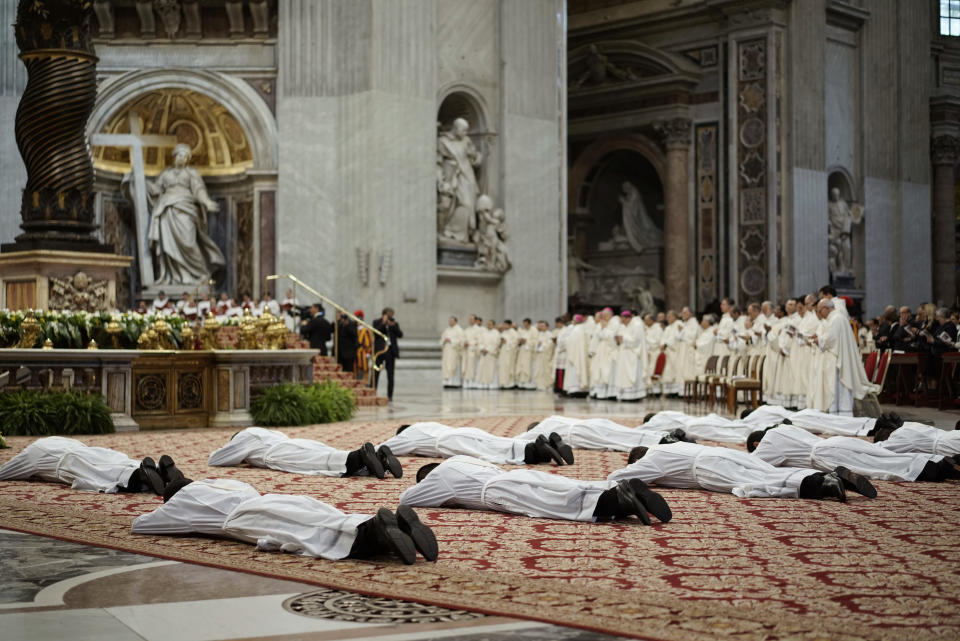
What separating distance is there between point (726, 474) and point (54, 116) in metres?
7.83

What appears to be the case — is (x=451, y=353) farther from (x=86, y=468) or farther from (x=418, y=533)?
(x=418, y=533)

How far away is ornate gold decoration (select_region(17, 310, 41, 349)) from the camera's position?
11062mm

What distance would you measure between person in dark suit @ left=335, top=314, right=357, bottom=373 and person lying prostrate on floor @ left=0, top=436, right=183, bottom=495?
9.47 metres

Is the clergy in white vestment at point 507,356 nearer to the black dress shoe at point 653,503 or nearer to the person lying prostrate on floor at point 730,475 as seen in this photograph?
the person lying prostrate on floor at point 730,475

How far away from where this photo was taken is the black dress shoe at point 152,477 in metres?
6.79

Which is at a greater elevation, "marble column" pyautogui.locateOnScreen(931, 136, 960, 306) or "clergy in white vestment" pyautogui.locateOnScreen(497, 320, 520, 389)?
"marble column" pyautogui.locateOnScreen(931, 136, 960, 306)

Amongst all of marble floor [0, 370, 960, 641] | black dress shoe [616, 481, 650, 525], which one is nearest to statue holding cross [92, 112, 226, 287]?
marble floor [0, 370, 960, 641]

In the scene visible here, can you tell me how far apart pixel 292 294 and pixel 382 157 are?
292 centimetres

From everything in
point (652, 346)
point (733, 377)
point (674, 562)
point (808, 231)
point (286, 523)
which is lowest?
point (674, 562)

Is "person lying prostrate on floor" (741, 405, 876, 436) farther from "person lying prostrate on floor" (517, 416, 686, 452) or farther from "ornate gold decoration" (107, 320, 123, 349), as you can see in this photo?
"ornate gold decoration" (107, 320, 123, 349)

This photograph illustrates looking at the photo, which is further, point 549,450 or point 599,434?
point 599,434

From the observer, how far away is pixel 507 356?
72.2 feet

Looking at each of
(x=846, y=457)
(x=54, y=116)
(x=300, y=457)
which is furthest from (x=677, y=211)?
(x=300, y=457)

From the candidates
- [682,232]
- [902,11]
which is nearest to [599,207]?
[682,232]
